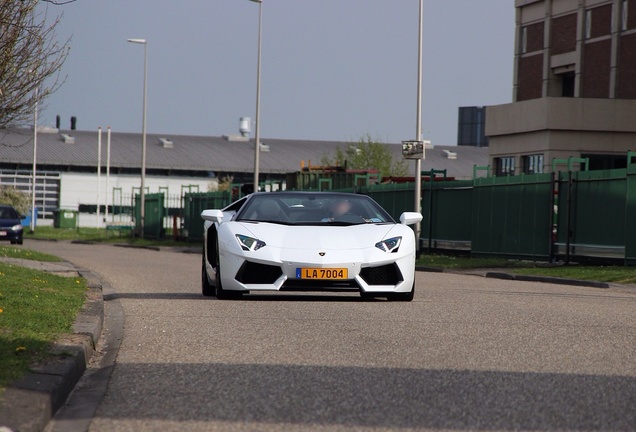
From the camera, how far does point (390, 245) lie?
12445 mm

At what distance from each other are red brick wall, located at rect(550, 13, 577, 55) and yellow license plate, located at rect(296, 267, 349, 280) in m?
38.3

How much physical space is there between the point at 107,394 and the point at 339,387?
1272 millimetres

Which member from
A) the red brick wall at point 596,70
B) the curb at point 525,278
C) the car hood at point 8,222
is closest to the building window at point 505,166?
the red brick wall at point 596,70

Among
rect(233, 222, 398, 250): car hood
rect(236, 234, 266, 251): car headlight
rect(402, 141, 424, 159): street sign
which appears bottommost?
rect(236, 234, 266, 251): car headlight

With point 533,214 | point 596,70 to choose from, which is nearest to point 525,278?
point 533,214

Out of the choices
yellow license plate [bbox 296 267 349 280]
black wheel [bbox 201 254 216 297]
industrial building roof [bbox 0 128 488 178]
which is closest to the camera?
yellow license plate [bbox 296 267 349 280]

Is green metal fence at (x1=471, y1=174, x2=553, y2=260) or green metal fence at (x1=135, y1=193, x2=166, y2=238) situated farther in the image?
green metal fence at (x1=135, y1=193, x2=166, y2=238)

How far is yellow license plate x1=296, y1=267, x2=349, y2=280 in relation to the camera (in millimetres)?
12109

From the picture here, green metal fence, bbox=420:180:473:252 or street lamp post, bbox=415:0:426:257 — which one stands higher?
street lamp post, bbox=415:0:426:257

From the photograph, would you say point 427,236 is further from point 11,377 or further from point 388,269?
point 11,377

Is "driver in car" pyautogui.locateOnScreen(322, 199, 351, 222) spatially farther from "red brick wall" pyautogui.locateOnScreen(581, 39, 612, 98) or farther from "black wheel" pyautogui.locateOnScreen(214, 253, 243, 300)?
"red brick wall" pyautogui.locateOnScreen(581, 39, 612, 98)

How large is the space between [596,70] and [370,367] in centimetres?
4126

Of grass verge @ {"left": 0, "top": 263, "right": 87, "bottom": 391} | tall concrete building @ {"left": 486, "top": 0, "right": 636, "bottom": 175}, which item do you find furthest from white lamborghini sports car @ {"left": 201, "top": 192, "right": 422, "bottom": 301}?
tall concrete building @ {"left": 486, "top": 0, "right": 636, "bottom": 175}

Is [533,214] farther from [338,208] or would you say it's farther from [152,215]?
[152,215]
